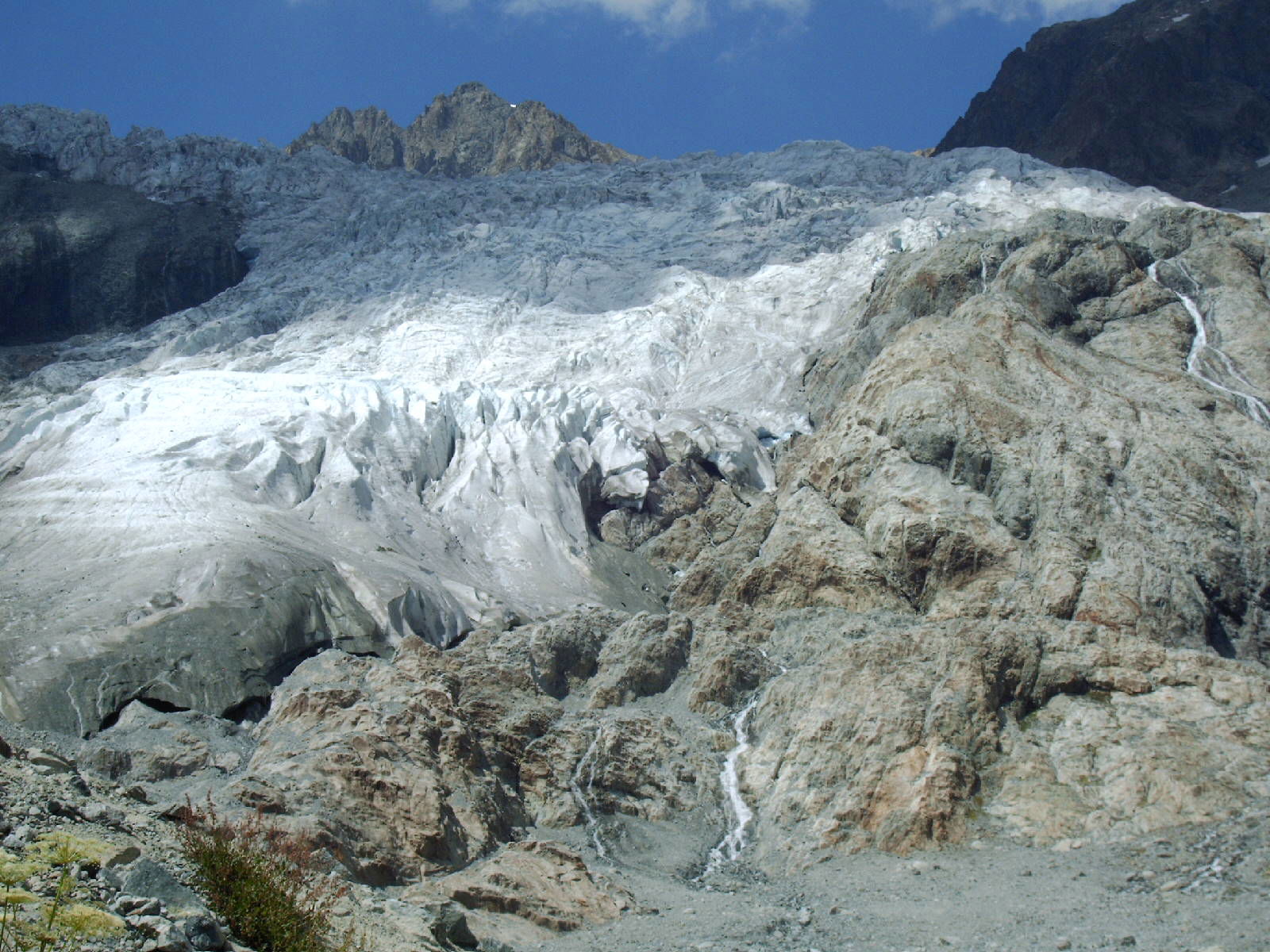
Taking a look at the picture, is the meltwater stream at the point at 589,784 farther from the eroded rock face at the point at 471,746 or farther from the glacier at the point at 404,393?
the glacier at the point at 404,393

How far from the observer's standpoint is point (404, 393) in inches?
1939

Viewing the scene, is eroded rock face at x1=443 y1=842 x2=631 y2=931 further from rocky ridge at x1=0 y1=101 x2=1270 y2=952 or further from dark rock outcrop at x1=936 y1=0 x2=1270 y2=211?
dark rock outcrop at x1=936 y1=0 x2=1270 y2=211

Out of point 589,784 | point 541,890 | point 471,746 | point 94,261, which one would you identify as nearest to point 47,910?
point 541,890

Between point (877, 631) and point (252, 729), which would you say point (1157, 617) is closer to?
point (877, 631)

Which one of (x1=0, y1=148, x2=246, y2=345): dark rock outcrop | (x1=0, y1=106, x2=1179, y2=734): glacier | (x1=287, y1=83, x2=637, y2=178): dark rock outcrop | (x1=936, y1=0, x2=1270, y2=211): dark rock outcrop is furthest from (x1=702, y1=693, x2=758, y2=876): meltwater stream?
(x1=287, y1=83, x2=637, y2=178): dark rock outcrop

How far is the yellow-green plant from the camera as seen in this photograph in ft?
24.2

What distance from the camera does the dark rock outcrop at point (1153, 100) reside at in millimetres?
102875

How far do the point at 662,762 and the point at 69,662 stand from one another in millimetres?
14514

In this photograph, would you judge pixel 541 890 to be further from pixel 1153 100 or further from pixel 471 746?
pixel 1153 100

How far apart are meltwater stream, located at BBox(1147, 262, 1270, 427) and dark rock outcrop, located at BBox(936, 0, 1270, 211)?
172ft

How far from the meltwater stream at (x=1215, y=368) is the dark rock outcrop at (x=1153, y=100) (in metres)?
Result: 52.4

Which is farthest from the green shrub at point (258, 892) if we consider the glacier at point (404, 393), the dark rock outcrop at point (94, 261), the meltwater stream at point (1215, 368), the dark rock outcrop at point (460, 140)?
the dark rock outcrop at point (460, 140)

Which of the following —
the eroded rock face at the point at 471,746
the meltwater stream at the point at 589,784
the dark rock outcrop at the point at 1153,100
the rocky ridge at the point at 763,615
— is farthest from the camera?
the dark rock outcrop at the point at 1153,100

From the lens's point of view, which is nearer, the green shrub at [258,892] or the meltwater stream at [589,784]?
the green shrub at [258,892]
